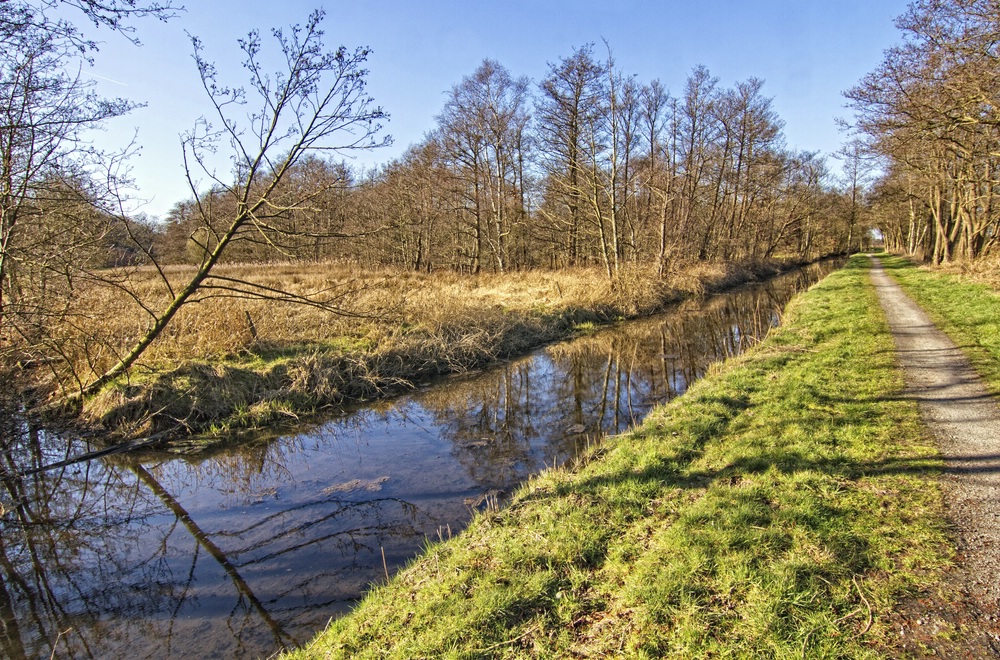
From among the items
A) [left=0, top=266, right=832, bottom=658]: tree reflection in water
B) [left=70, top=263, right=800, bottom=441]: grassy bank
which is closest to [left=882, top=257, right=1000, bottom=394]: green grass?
[left=0, top=266, right=832, bottom=658]: tree reflection in water

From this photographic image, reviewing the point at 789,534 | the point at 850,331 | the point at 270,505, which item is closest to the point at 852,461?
the point at 789,534

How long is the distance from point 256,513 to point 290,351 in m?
5.33

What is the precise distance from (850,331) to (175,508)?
1276 cm

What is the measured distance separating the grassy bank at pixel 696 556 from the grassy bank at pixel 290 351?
19.7 ft

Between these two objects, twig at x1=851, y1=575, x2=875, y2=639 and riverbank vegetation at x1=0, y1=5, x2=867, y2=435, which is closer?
twig at x1=851, y1=575, x2=875, y2=639

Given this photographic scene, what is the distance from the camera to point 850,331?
10.8 metres

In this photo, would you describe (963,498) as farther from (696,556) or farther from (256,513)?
(256,513)

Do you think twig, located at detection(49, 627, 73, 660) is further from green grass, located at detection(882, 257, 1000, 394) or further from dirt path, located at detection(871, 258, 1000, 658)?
green grass, located at detection(882, 257, 1000, 394)

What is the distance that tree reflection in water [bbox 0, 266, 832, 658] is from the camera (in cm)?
413

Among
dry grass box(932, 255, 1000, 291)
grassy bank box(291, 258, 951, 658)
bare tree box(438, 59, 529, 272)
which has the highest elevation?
bare tree box(438, 59, 529, 272)

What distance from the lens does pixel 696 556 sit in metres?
3.50

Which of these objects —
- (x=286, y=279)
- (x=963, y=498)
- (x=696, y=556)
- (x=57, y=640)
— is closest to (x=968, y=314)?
(x=963, y=498)

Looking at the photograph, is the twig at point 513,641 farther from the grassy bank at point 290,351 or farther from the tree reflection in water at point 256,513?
the grassy bank at point 290,351

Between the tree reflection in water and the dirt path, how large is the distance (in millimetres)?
3806
